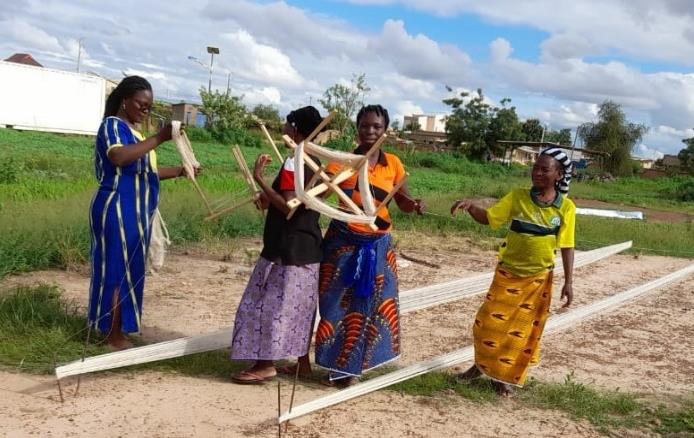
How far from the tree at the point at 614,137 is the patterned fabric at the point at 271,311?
43.6 metres

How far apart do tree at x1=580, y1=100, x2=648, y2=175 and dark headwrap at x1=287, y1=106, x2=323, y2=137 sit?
4361cm

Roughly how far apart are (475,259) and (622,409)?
4.92 metres

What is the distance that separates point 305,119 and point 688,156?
169 ft

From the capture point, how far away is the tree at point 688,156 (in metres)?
47.2

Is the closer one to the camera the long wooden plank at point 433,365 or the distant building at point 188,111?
the long wooden plank at point 433,365

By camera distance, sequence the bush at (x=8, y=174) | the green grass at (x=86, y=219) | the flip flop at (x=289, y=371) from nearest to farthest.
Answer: the flip flop at (x=289, y=371)
the green grass at (x=86, y=219)
the bush at (x=8, y=174)

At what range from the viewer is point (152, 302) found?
512 cm

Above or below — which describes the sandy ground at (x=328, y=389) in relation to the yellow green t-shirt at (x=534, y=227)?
below

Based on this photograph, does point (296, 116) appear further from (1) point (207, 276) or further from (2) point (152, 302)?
(1) point (207, 276)

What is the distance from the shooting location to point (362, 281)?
3.46m

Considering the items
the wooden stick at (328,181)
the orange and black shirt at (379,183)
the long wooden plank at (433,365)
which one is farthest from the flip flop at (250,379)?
the wooden stick at (328,181)

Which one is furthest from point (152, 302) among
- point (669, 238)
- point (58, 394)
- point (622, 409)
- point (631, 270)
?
point (669, 238)

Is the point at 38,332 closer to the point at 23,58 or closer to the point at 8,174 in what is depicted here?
the point at 8,174

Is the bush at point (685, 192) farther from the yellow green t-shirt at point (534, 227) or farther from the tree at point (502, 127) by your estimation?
the yellow green t-shirt at point (534, 227)
